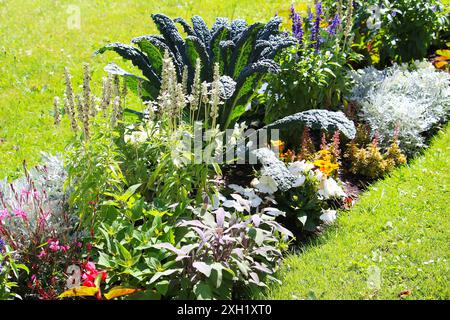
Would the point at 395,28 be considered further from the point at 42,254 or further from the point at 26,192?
the point at 42,254

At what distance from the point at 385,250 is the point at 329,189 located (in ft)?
1.86

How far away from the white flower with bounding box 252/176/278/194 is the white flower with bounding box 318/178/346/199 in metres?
0.33

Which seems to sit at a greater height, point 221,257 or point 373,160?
point 373,160

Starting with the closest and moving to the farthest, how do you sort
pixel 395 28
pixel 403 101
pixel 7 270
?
pixel 7 270
pixel 403 101
pixel 395 28

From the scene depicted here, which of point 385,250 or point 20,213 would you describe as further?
point 385,250

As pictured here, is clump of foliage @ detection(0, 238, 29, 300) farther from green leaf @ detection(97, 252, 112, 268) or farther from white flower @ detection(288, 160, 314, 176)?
white flower @ detection(288, 160, 314, 176)

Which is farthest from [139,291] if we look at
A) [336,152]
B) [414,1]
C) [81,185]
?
[414,1]

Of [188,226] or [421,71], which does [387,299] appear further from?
[421,71]

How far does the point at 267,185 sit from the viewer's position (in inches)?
158

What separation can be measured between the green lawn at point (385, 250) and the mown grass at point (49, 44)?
2587 mm

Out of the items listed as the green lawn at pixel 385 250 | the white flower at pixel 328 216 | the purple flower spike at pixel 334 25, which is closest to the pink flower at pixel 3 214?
the green lawn at pixel 385 250

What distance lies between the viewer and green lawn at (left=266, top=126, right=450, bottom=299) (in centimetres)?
340

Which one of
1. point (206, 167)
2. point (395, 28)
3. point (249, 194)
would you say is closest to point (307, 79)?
point (249, 194)

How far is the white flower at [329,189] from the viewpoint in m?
4.01
